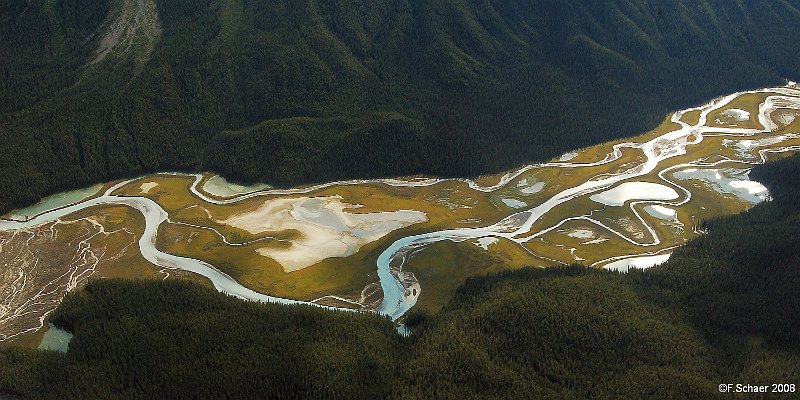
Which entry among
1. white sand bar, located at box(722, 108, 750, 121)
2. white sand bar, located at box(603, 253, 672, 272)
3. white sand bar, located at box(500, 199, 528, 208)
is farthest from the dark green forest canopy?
white sand bar, located at box(722, 108, 750, 121)

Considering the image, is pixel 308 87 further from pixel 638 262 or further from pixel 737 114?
pixel 737 114

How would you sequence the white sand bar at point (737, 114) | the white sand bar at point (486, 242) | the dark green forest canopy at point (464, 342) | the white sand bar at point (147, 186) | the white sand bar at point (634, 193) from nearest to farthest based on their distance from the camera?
1. the dark green forest canopy at point (464, 342)
2. the white sand bar at point (486, 242)
3. the white sand bar at point (634, 193)
4. the white sand bar at point (147, 186)
5. the white sand bar at point (737, 114)

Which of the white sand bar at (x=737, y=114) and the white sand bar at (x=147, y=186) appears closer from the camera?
the white sand bar at (x=147, y=186)

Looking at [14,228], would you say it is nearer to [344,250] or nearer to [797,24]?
[344,250]

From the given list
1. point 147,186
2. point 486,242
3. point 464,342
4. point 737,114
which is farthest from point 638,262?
point 737,114

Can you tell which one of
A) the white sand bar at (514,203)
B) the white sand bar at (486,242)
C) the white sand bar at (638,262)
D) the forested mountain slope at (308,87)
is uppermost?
the forested mountain slope at (308,87)

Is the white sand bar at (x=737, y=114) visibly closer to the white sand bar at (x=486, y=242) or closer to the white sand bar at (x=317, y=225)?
the white sand bar at (x=486, y=242)

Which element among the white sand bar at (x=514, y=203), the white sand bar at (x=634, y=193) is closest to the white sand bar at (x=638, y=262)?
the white sand bar at (x=634, y=193)

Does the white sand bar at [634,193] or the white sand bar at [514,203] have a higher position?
the white sand bar at [514,203]

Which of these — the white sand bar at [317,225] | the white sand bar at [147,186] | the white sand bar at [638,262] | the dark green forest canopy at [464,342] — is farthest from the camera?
the white sand bar at [147,186]
